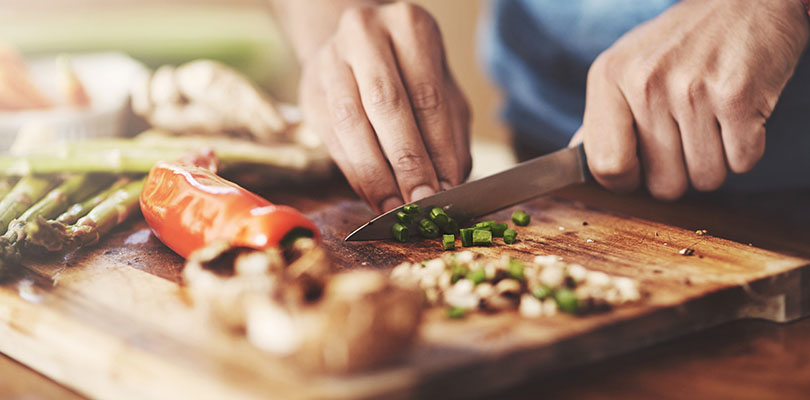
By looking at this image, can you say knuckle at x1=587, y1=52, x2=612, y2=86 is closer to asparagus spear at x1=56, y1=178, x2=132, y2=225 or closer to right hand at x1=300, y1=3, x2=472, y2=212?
right hand at x1=300, y1=3, x2=472, y2=212

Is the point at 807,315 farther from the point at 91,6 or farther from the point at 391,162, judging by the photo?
the point at 91,6

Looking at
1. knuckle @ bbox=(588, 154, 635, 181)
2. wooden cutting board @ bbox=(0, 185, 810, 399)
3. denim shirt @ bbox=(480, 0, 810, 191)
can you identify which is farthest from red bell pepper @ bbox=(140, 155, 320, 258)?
denim shirt @ bbox=(480, 0, 810, 191)

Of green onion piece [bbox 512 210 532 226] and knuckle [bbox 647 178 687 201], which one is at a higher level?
knuckle [bbox 647 178 687 201]

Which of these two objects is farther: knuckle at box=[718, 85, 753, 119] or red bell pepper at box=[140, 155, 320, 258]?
knuckle at box=[718, 85, 753, 119]

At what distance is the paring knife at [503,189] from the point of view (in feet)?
3.68

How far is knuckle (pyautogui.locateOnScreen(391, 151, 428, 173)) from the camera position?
1.21 m

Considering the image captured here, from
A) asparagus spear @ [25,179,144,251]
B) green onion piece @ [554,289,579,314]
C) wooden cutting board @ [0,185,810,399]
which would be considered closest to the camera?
wooden cutting board @ [0,185,810,399]

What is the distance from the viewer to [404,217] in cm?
110

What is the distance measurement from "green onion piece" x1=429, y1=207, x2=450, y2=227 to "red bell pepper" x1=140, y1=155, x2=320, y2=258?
8.3 inches

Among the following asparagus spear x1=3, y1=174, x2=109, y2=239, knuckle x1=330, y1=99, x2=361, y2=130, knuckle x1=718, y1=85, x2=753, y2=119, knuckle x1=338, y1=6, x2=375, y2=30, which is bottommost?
asparagus spear x1=3, y1=174, x2=109, y2=239

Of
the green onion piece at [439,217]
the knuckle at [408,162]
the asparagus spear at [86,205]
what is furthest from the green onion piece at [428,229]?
the asparagus spear at [86,205]

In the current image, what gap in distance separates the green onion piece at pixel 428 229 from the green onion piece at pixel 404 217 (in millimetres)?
20

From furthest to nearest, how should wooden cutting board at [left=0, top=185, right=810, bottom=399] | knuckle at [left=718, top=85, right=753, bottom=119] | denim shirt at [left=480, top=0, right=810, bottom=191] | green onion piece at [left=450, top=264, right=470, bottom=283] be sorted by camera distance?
denim shirt at [left=480, top=0, right=810, bottom=191]
knuckle at [left=718, top=85, right=753, bottom=119]
green onion piece at [left=450, top=264, right=470, bottom=283]
wooden cutting board at [left=0, top=185, right=810, bottom=399]

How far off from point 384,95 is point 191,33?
2527 millimetres
